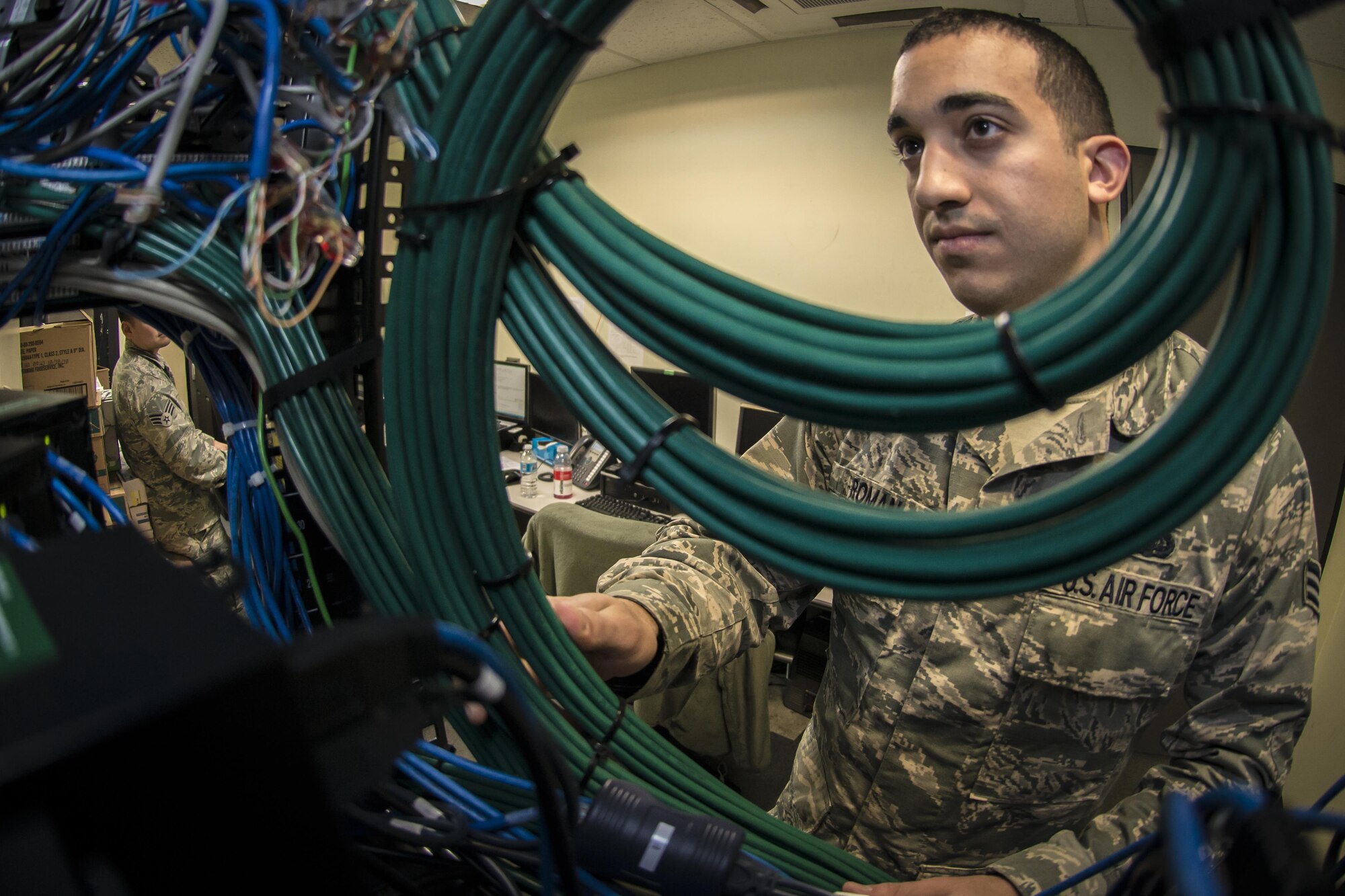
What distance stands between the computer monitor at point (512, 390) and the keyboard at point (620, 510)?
2.94 feet

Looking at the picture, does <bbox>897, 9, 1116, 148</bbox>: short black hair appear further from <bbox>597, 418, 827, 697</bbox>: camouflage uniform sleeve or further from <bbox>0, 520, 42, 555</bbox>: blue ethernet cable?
<bbox>0, 520, 42, 555</bbox>: blue ethernet cable

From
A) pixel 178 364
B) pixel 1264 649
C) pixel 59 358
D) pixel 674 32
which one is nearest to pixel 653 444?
pixel 1264 649

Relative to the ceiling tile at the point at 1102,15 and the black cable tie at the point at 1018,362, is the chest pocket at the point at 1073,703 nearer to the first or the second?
the black cable tie at the point at 1018,362

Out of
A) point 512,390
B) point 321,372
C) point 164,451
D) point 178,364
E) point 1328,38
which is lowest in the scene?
point 178,364

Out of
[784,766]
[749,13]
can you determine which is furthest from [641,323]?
[749,13]

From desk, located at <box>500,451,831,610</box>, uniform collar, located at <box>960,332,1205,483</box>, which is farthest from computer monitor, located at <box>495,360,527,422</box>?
uniform collar, located at <box>960,332,1205,483</box>

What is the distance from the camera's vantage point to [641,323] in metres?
0.39

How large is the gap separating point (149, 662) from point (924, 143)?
2.87 feet

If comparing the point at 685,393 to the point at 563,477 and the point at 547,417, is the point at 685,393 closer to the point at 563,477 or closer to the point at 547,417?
the point at 563,477

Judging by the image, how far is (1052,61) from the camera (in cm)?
79

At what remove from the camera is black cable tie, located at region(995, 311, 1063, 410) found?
12.3 inches

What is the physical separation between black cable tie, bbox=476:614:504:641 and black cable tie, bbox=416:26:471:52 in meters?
0.37

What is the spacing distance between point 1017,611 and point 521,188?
0.83 metres

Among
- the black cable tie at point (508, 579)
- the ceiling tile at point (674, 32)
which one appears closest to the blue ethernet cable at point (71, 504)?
the black cable tie at point (508, 579)
